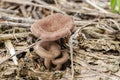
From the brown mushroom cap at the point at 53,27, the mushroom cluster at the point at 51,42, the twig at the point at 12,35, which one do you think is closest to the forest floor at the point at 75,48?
the twig at the point at 12,35

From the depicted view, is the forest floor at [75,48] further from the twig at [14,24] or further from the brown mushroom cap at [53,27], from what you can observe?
the brown mushroom cap at [53,27]

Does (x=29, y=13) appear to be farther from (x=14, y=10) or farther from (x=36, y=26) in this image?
(x=36, y=26)

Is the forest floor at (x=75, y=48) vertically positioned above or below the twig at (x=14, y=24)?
below

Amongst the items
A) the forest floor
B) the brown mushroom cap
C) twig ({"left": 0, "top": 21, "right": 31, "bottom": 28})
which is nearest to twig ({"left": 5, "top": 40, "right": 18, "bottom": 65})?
the forest floor

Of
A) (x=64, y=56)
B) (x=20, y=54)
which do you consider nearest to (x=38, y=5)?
(x=20, y=54)

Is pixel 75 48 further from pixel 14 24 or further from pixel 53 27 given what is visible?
pixel 14 24

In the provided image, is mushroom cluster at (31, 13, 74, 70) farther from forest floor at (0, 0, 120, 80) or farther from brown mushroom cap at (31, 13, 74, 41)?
forest floor at (0, 0, 120, 80)
